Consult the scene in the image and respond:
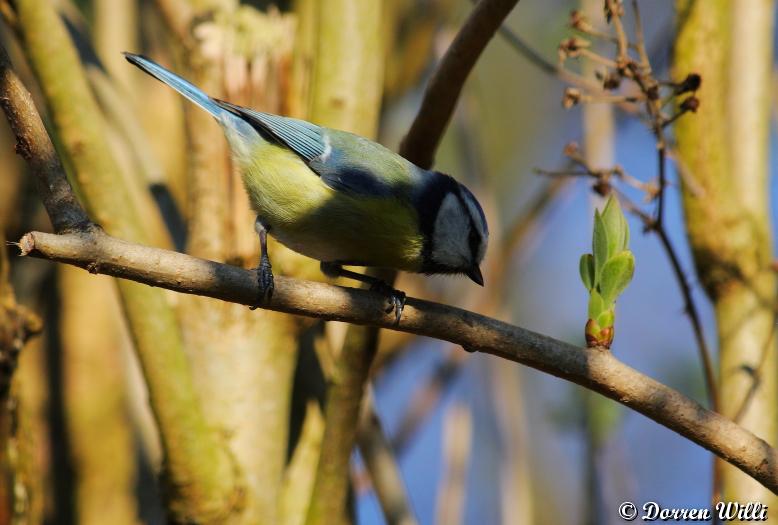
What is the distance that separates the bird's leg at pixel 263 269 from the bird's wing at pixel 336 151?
0.25 meters

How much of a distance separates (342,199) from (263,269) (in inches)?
16.3

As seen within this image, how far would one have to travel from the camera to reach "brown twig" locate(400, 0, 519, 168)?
176 cm

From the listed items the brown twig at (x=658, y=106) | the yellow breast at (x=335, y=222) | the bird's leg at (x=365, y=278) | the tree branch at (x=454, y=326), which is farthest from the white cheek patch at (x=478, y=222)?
the tree branch at (x=454, y=326)

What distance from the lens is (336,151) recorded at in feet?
8.07

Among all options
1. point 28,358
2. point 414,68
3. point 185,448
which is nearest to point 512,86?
point 414,68

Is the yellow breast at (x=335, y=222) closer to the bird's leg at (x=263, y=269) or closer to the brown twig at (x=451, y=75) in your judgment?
the bird's leg at (x=263, y=269)

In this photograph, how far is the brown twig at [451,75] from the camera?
1.76 meters

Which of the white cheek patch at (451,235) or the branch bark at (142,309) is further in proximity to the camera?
the white cheek patch at (451,235)

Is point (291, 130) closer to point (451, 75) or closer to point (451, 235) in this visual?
point (451, 235)

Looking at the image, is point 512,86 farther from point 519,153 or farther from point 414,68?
point 414,68

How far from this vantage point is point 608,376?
1592mm

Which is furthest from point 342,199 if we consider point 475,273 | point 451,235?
point 475,273

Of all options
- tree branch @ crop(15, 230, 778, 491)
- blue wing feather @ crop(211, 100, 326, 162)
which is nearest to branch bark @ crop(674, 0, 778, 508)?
tree branch @ crop(15, 230, 778, 491)

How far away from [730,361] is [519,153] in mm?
4325
